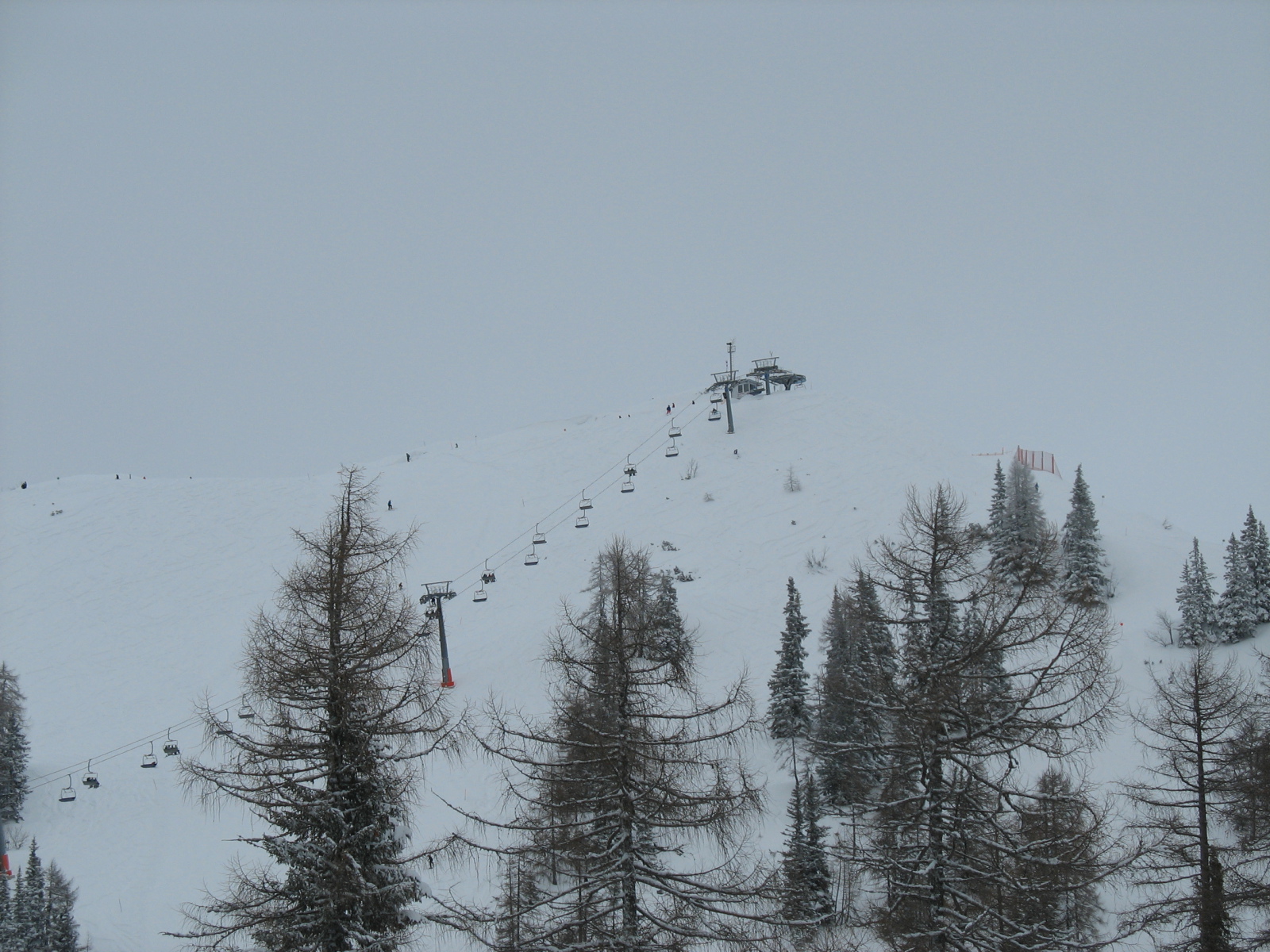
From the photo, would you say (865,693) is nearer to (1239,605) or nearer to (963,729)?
(963,729)

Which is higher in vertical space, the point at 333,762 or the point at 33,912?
the point at 333,762

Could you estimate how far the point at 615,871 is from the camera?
10.9m

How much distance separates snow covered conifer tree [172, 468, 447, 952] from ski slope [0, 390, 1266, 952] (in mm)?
15559

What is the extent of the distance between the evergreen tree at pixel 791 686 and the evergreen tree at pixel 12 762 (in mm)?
33843

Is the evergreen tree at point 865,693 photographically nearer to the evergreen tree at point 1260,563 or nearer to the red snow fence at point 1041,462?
the evergreen tree at point 1260,563

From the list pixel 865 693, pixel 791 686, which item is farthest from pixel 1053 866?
pixel 791 686

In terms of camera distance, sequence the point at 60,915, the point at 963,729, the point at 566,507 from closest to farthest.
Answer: the point at 963,729 < the point at 60,915 < the point at 566,507

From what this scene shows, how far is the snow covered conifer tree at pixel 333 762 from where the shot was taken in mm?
10312

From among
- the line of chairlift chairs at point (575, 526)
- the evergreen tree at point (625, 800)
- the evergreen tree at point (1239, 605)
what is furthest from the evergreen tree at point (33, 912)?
the evergreen tree at point (1239, 605)

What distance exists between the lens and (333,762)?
1088 centimetres

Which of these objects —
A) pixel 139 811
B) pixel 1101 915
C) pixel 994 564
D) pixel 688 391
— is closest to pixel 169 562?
pixel 139 811

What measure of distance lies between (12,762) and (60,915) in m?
14.6

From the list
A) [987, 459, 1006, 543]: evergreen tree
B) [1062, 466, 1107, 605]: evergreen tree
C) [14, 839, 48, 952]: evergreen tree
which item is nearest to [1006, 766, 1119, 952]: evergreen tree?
[14, 839, 48, 952]: evergreen tree

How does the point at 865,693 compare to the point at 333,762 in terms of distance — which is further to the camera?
the point at 865,693
